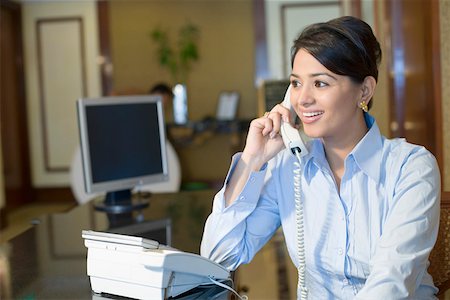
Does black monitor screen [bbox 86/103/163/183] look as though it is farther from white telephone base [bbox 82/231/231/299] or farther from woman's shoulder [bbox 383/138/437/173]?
woman's shoulder [bbox 383/138/437/173]

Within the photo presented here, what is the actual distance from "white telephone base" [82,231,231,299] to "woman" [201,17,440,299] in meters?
0.25

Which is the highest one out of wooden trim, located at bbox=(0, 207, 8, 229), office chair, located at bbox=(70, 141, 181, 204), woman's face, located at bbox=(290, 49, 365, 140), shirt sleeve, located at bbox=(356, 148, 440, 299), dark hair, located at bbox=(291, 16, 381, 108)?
dark hair, located at bbox=(291, 16, 381, 108)

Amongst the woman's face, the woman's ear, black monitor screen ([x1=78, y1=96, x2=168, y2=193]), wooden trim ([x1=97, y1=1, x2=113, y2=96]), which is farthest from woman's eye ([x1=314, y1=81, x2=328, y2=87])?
wooden trim ([x1=97, y1=1, x2=113, y2=96])

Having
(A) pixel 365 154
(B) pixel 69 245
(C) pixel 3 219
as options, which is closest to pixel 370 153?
(A) pixel 365 154

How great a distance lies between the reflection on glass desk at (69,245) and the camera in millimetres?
1577

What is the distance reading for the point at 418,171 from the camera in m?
1.49

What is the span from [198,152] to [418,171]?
6.57 metres

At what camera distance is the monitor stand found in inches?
104

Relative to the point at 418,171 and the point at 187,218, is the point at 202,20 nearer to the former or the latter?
the point at 187,218

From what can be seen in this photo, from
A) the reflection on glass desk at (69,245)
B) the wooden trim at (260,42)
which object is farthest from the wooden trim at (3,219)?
the reflection on glass desk at (69,245)

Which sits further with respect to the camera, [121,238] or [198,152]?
[198,152]

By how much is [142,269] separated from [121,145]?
1.46 m

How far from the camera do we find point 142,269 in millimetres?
1396

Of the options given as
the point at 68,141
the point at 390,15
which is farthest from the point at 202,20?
the point at 390,15
